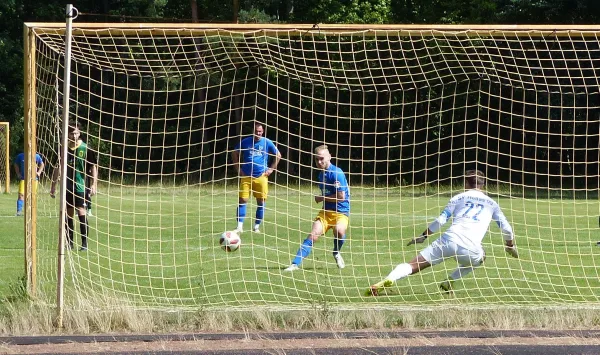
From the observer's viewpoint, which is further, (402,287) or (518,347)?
(402,287)

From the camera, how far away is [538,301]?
33.0 feet

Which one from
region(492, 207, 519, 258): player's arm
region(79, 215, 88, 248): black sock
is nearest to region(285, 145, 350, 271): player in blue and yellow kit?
region(492, 207, 519, 258): player's arm

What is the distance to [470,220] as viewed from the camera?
10.1 meters

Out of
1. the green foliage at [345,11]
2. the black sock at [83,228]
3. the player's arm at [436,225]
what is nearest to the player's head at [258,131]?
the black sock at [83,228]

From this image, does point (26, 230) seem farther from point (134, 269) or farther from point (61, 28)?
point (134, 269)

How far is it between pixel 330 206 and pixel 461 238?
2524mm

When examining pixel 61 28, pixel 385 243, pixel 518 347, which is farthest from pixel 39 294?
pixel 385 243

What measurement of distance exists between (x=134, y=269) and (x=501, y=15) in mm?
28908

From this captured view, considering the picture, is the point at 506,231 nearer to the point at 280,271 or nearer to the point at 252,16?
the point at 280,271

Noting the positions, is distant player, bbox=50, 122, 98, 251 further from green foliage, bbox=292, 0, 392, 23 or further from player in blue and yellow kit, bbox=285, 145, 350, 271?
green foliage, bbox=292, 0, 392, 23

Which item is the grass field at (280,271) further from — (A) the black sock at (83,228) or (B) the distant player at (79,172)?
(B) the distant player at (79,172)

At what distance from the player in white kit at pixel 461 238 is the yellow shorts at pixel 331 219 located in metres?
1.94

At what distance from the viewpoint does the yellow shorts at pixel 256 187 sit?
15.5 metres

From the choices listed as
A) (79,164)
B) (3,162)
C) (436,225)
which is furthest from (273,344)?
(3,162)
